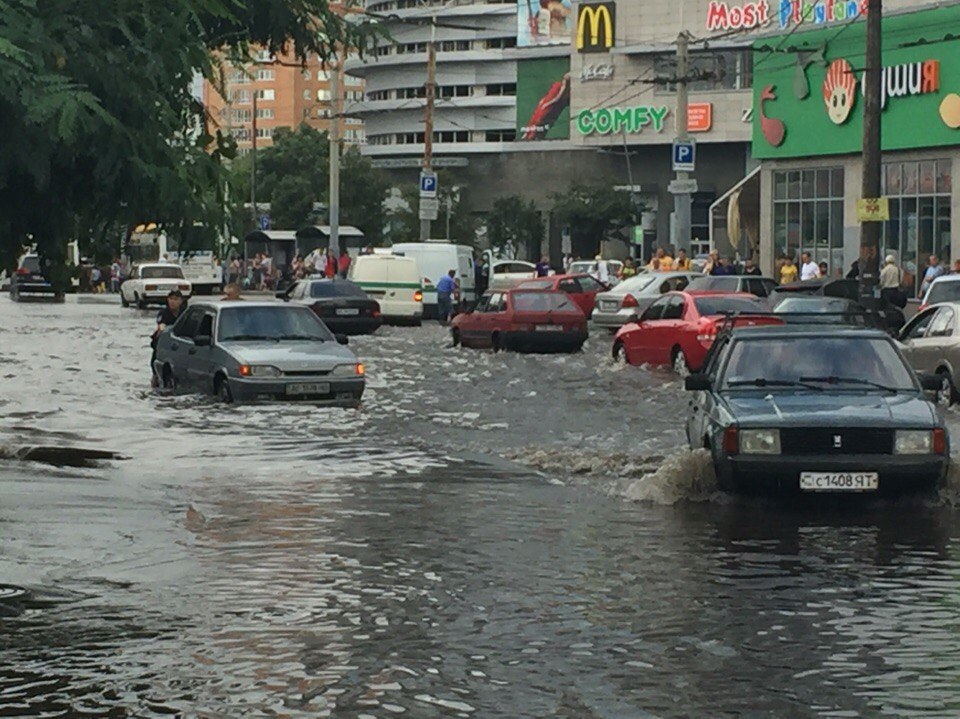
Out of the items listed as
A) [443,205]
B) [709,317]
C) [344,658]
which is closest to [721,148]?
[443,205]

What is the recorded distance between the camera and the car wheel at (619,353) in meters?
37.2

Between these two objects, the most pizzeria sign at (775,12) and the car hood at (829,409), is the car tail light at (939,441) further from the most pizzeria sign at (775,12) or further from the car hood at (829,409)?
the most pizzeria sign at (775,12)

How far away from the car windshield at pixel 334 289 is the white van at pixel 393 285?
553cm

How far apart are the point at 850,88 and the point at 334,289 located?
16.4 meters

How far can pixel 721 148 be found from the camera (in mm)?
116625

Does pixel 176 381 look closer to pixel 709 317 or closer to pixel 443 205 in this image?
pixel 709 317

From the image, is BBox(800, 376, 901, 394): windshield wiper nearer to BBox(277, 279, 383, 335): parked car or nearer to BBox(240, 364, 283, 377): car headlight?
BBox(240, 364, 283, 377): car headlight

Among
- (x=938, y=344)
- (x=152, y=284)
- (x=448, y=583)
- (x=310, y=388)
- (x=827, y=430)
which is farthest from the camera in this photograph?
(x=152, y=284)

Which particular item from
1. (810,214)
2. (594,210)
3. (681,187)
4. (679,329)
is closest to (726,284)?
(681,187)

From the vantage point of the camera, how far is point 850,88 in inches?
2293

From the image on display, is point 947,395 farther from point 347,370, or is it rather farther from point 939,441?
point 939,441

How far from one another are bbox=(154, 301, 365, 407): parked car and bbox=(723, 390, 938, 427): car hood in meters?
10.0

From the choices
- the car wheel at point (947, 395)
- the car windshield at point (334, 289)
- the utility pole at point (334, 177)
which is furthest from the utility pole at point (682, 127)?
the car wheel at point (947, 395)

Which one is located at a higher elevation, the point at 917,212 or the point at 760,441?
the point at 917,212
